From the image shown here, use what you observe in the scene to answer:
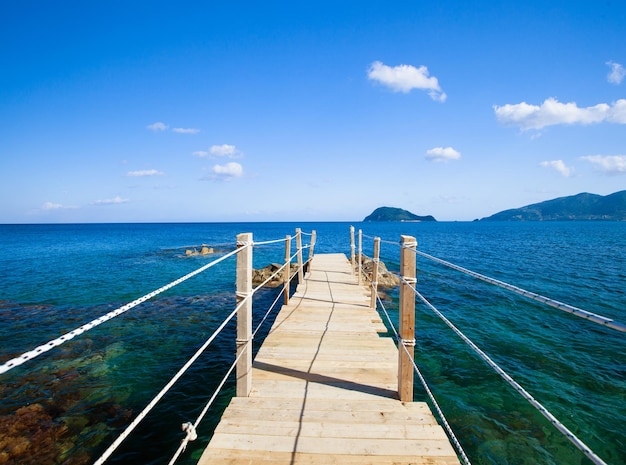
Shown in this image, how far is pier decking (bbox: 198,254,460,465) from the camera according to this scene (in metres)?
2.68

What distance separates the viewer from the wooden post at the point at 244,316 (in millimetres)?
3463

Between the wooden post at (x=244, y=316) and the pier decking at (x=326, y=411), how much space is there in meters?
0.19

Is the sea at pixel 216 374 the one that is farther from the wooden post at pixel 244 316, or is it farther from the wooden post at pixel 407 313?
the wooden post at pixel 407 313

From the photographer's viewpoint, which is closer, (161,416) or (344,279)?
(161,416)

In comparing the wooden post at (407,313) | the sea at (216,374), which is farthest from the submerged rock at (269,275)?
the wooden post at (407,313)

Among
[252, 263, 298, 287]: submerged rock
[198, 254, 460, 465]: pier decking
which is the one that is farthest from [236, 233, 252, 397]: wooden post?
[252, 263, 298, 287]: submerged rock

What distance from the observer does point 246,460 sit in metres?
2.60

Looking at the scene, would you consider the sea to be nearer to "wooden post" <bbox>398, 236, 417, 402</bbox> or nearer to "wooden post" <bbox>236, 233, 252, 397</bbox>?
"wooden post" <bbox>236, 233, 252, 397</bbox>

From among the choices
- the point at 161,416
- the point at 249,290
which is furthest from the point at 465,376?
the point at 161,416

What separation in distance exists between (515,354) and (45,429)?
9.67m

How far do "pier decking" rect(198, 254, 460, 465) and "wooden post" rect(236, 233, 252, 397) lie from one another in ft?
0.61

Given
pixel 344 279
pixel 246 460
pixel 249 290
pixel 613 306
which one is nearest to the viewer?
pixel 246 460

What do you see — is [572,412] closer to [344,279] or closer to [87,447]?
[344,279]

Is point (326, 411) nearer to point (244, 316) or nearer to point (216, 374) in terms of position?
point (244, 316)
